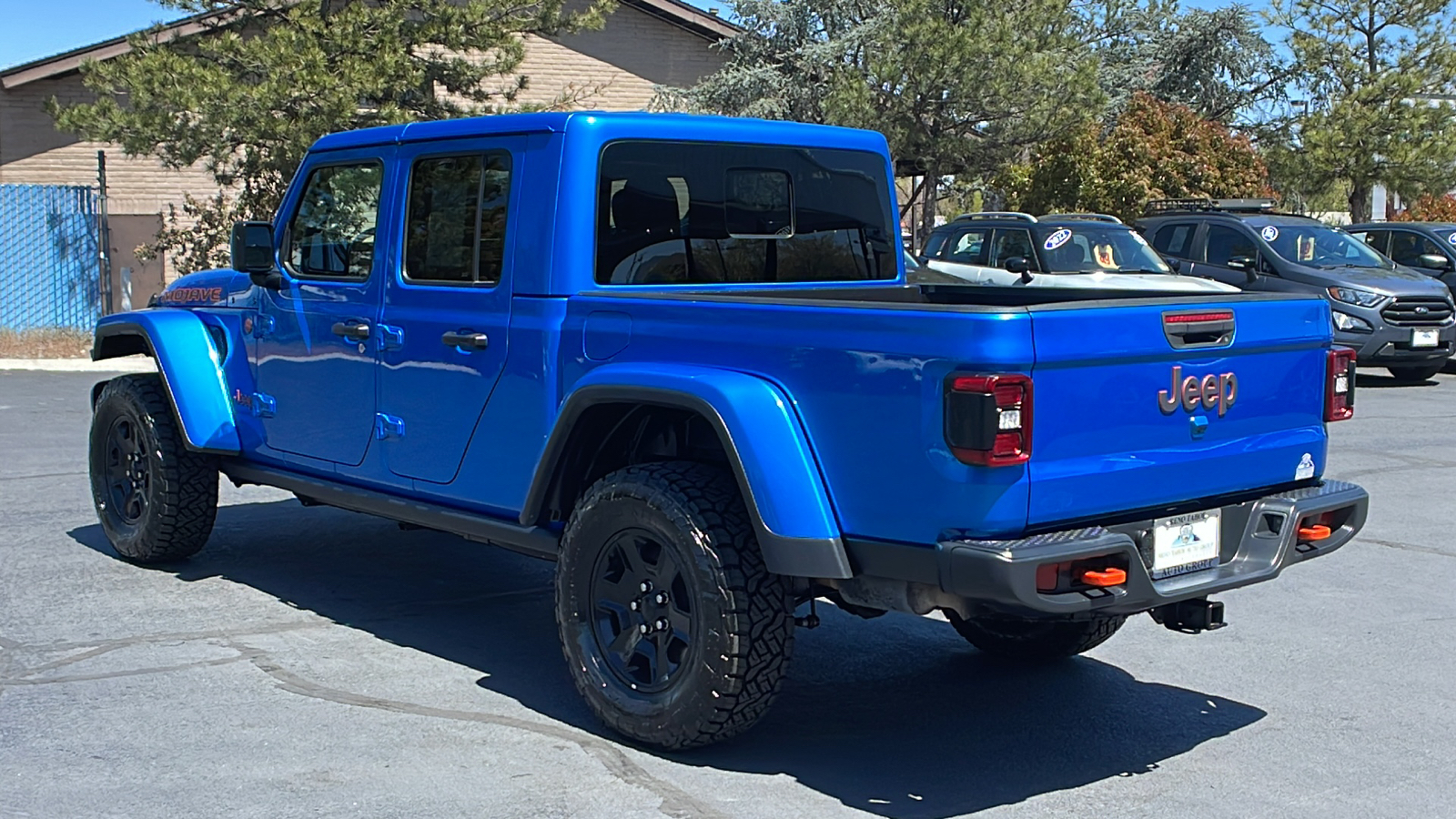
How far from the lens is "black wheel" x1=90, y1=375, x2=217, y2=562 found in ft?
23.9

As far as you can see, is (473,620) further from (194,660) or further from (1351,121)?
(1351,121)

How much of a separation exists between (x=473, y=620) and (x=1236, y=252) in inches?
Result: 521

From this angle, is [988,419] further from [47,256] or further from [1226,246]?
[47,256]

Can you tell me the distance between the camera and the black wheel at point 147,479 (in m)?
7.29

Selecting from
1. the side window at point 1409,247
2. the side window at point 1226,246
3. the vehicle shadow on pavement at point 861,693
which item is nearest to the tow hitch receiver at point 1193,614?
the vehicle shadow on pavement at point 861,693

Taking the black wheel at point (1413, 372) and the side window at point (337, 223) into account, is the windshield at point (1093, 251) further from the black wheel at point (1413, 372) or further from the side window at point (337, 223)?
the side window at point (337, 223)

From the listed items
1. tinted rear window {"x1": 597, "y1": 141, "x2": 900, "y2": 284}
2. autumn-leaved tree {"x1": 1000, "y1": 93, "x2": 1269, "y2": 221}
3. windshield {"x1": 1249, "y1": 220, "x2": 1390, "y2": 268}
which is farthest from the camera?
autumn-leaved tree {"x1": 1000, "y1": 93, "x2": 1269, "y2": 221}

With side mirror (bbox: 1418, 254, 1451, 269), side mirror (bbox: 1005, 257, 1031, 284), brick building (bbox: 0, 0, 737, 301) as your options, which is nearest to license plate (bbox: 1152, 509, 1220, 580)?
side mirror (bbox: 1005, 257, 1031, 284)

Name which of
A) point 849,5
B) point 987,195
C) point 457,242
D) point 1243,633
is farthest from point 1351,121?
point 457,242

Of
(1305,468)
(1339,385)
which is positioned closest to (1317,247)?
(1339,385)

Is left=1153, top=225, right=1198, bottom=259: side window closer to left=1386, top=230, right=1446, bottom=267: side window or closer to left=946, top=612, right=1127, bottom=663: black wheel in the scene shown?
left=1386, top=230, right=1446, bottom=267: side window

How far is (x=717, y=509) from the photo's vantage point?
4.79 meters

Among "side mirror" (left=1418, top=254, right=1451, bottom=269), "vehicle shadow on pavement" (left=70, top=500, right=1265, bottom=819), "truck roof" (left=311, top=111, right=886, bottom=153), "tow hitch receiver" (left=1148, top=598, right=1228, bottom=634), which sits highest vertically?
"truck roof" (left=311, top=111, right=886, bottom=153)

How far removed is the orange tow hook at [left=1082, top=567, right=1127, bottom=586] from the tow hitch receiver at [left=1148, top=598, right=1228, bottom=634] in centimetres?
54
